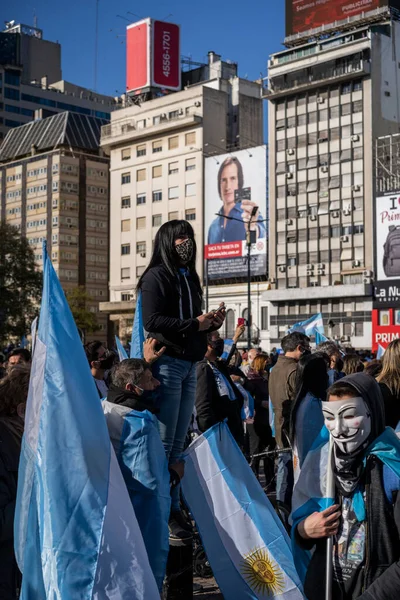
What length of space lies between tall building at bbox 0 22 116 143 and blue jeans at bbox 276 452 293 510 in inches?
4574

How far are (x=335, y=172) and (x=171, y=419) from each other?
6849 cm

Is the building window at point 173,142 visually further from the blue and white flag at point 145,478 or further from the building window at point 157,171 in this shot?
the blue and white flag at point 145,478

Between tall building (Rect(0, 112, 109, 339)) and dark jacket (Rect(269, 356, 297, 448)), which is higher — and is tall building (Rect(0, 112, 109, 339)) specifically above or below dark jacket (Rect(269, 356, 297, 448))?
above

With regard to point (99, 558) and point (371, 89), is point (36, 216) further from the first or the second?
point (99, 558)

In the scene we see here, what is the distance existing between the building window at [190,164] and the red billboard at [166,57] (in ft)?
33.5

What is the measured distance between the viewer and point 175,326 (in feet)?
19.7

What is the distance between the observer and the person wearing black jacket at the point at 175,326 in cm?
604

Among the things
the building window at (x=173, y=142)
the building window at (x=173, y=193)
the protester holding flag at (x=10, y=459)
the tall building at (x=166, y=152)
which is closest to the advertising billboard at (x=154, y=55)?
the tall building at (x=166, y=152)

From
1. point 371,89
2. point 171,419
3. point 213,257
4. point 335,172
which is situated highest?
point 371,89

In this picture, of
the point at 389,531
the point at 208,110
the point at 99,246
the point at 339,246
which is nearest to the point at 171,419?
the point at 389,531

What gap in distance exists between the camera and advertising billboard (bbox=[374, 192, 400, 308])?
64688 mm

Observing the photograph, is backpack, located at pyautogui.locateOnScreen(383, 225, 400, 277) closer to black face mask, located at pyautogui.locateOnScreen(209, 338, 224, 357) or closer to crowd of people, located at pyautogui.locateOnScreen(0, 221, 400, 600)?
crowd of people, located at pyautogui.locateOnScreen(0, 221, 400, 600)

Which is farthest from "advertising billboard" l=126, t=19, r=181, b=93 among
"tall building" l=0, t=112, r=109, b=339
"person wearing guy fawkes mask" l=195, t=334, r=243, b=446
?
"person wearing guy fawkes mask" l=195, t=334, r=243, b=446

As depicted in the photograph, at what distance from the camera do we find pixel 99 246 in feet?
330
